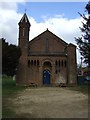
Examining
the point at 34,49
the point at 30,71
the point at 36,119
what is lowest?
the point at 36,119

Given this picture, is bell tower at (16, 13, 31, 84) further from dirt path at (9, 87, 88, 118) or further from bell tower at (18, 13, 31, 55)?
dirt path at (9, 87, 88, 118)

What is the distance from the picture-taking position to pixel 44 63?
144 feet

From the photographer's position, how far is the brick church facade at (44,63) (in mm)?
42469

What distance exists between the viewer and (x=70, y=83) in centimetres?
4244

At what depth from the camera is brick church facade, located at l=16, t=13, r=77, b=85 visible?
42.5 metres

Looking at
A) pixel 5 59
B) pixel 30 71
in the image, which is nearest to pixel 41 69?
pixel 30 71

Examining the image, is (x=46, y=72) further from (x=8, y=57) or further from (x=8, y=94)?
(x=8, y=94)

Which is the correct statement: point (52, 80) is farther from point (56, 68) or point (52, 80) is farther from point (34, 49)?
point (34, 49)

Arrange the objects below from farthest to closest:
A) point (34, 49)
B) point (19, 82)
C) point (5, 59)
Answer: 1. point (34, 49)
2. point (19, 82)
3. point (5, 59)

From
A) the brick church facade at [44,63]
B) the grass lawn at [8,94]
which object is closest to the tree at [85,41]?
the grass lawn at [8,94]

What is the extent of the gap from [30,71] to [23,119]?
32.6 m

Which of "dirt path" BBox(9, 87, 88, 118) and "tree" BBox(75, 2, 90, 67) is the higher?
"tree" BBox(75, 2, 90, 67)

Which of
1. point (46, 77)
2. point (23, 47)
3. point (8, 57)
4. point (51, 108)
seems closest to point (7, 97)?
point (51, 108)

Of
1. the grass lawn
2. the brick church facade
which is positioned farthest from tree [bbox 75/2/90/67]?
the brick church facade
